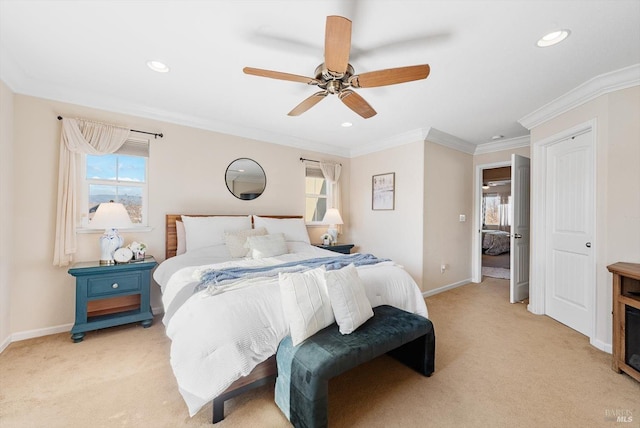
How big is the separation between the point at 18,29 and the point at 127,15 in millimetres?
877

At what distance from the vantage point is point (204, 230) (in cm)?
311

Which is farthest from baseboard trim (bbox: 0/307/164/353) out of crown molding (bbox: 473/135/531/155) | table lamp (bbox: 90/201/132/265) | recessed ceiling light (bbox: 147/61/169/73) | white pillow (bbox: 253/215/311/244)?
crown molding (bbox: 473/135/531/155)

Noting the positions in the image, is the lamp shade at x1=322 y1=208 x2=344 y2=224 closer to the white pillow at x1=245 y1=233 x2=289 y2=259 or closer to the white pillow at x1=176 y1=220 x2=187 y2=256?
the white pillow at x1=245 y1=233 x2=289 y2=259

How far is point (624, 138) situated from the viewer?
2324 millimetres

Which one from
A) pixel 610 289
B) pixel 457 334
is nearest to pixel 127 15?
pixel 457 334

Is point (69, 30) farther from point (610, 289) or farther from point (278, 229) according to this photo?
point (610, 289)

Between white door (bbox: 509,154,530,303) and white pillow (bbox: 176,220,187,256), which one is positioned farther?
white door (bbox: 509,154,530,303)

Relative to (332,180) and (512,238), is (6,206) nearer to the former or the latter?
(332,180)

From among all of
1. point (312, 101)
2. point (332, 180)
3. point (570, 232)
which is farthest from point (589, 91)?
point (332, 180)

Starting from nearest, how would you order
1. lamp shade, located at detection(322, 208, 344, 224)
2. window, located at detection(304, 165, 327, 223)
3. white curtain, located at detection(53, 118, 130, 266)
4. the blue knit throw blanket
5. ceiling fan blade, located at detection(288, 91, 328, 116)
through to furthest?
the blue knit throw blanket < ceiling fan blade, located at detection(288, 91, 328, 116) < white curtain, located at detection(53, 118, 130, 266) < lamp shade, located at detection(322, 208, 344, 224) < window, located at detection(304, 165, 327, 223)

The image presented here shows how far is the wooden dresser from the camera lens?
1908 mm

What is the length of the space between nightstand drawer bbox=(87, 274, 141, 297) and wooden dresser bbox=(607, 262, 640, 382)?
4.29m

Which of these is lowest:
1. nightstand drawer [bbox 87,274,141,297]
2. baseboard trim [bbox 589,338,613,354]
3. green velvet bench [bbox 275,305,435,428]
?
baseboard trim [bbox 589,338,613,354]

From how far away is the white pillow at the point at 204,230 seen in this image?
3035mm
